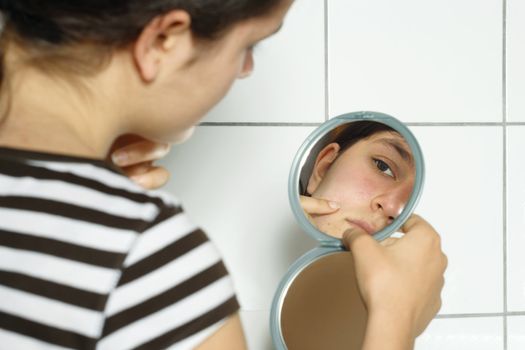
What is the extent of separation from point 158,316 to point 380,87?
24.0 inches

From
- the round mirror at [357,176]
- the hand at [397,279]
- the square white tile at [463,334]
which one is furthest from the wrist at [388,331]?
the square white tile at [463,334]

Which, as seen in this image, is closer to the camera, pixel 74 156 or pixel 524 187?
pixel 74 156

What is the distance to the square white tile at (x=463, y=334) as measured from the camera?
1.02 m

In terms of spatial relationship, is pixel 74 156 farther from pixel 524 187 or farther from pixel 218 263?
pixel 524 187

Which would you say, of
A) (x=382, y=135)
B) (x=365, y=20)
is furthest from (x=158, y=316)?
(x=365, y=20)

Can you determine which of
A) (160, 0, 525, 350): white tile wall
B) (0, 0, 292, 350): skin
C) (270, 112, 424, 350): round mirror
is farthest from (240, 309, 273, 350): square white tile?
(0, 0, 292, 350): skin

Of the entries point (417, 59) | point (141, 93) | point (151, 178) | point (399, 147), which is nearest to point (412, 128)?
point (417, 59)

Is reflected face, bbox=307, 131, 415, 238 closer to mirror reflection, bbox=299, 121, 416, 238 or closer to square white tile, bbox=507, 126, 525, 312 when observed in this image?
mirror reflection, bbox=299, 121, 416, 238

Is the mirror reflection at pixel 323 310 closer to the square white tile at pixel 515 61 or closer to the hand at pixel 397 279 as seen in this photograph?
the hand at pixel 397 279

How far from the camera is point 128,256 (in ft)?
1.58

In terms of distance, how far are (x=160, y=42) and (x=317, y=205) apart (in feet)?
1.13

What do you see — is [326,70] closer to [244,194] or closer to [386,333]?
[244,194]

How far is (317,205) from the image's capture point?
2.73 feet

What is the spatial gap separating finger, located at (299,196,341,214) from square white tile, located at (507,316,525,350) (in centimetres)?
40
